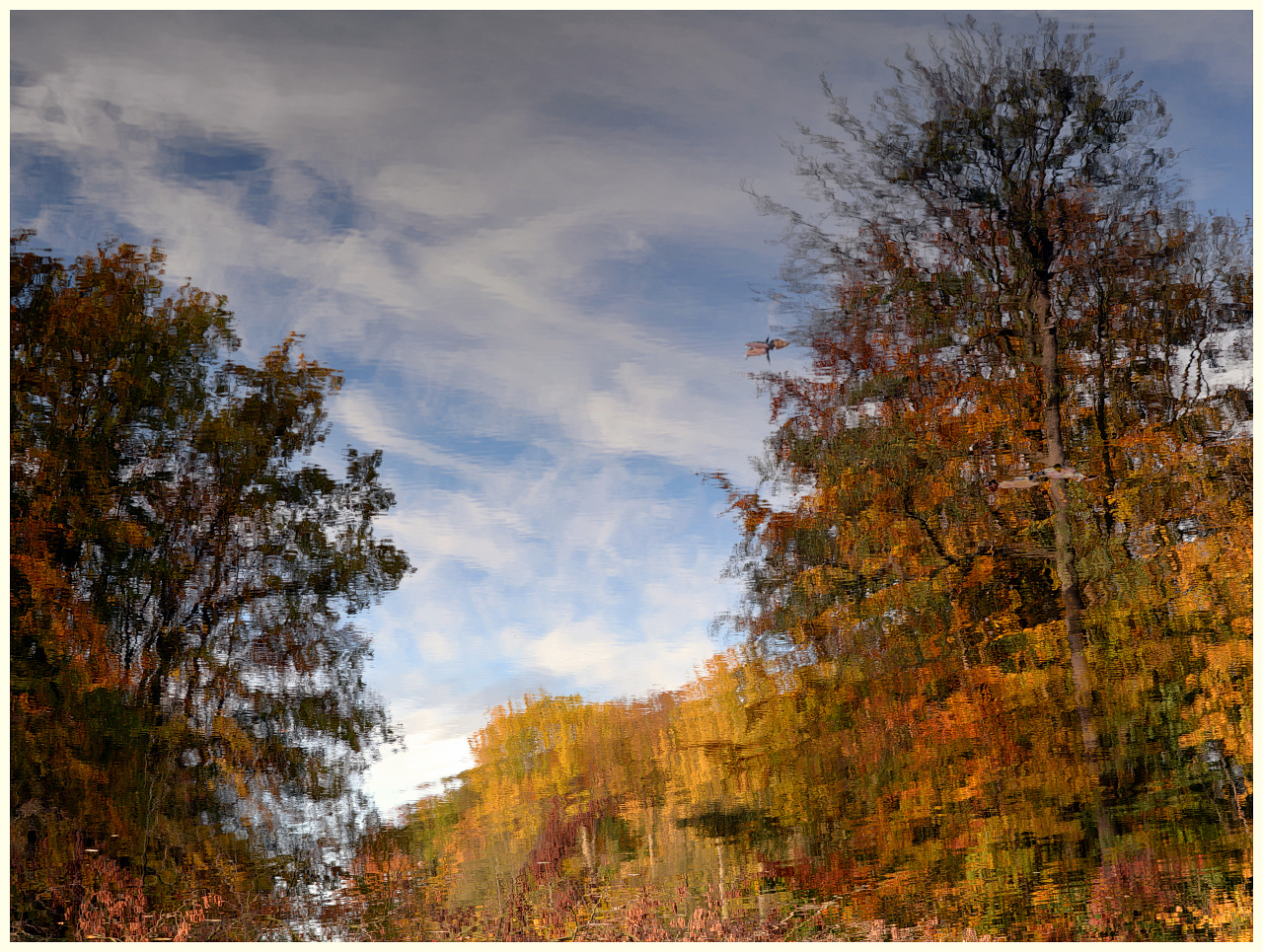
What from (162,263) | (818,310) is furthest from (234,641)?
(818,310)

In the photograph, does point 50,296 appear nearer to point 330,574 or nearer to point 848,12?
point 330,574

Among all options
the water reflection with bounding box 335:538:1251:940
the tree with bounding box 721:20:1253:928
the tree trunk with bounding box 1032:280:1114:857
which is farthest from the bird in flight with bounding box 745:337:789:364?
the water reflection with bounding box 335:538:1251:940

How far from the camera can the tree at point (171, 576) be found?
159 inches

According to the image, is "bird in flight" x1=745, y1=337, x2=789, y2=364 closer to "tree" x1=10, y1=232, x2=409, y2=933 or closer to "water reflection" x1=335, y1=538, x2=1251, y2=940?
"water reflection" x1=335, y1=538, x2=1251, y2=940

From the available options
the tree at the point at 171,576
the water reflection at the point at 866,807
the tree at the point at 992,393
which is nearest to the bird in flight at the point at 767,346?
the tree at the point at 992,393

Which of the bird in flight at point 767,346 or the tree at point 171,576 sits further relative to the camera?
the bird in flight at point 767,346

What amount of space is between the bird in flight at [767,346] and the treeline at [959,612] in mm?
125

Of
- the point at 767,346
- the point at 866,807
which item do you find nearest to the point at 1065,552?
the point at 866,807

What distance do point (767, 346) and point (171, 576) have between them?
302cm

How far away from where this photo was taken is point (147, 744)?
13.4 feet

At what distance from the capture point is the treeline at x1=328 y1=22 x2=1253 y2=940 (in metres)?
3.81

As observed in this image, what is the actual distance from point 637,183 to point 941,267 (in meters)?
1.49

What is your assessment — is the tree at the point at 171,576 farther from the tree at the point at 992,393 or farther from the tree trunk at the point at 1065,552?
the tree trunk at the point at 1065,552

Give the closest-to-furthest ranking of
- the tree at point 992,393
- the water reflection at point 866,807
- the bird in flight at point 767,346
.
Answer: the water reflection at point 866,807 → the tree at point 992,393 → the bird in flight at point 767,346
